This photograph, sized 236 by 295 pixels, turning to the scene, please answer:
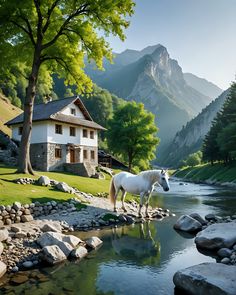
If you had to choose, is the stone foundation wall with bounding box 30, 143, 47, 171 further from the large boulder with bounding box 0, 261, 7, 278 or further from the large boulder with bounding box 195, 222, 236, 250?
the large boulder with bounding box 0, 261, 7, 278

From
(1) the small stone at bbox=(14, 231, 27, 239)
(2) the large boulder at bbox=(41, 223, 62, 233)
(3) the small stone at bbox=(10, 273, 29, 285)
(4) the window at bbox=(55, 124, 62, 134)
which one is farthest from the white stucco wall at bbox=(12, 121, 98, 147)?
(3) the small stone at bbox=(10, 273, 29, 285)

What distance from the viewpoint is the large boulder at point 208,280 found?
849 cm

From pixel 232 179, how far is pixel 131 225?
45.5 meters

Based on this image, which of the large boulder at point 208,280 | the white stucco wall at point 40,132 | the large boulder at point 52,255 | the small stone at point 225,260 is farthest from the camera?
the white stucco wall at point 40,132

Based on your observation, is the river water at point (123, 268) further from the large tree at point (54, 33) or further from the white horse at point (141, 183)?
the large tree at point (54, 33)

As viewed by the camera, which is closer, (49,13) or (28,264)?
(28,264)

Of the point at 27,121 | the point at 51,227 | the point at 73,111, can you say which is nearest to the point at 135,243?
the point at 51,227

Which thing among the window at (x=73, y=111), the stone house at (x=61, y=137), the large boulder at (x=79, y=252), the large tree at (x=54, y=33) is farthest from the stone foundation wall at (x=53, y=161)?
the large boulder at (x=79, y=252)

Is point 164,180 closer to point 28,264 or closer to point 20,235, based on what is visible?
point 20,235

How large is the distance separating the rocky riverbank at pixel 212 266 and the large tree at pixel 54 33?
50.8ft

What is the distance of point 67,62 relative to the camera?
27797 mm

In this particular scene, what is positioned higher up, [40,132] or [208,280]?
[40,132]

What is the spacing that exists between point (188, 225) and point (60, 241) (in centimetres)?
853

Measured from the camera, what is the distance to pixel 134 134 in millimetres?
58062
